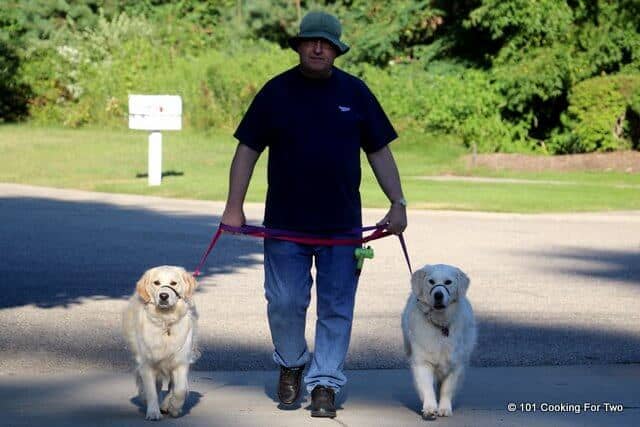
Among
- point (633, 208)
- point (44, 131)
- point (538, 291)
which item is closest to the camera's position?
point (538, 291)

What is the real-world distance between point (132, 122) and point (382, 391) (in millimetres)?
25520

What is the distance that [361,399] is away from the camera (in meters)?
8.48

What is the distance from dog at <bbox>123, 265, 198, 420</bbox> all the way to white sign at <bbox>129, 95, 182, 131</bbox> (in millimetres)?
26190

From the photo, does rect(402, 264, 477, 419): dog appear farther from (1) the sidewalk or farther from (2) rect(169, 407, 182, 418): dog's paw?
(2) rect(169, 407, 182, 418): dog's paw

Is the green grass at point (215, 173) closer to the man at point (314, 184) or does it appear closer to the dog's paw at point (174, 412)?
the man at point (314, 184)

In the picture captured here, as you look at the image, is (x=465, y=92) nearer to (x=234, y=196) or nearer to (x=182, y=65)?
(x=182, y=65)

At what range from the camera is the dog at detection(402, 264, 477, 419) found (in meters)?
7.55

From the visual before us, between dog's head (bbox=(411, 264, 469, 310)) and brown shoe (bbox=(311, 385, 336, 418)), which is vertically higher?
dog's head (bbox=(411, 264, 469, 310))

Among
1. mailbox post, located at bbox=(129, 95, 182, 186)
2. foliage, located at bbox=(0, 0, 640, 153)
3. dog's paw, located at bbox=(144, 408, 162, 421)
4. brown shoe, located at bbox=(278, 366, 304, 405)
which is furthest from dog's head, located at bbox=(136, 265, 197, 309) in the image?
foliage, located at bbox=(0, 0, 640, 153)

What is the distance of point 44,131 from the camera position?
173ft

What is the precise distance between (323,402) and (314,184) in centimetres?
110

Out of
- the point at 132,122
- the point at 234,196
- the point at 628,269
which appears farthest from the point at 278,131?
→ the point at 132,122

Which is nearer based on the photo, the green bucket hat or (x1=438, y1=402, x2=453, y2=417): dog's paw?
the green bucket hat

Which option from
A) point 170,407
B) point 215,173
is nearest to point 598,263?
point 170,407
